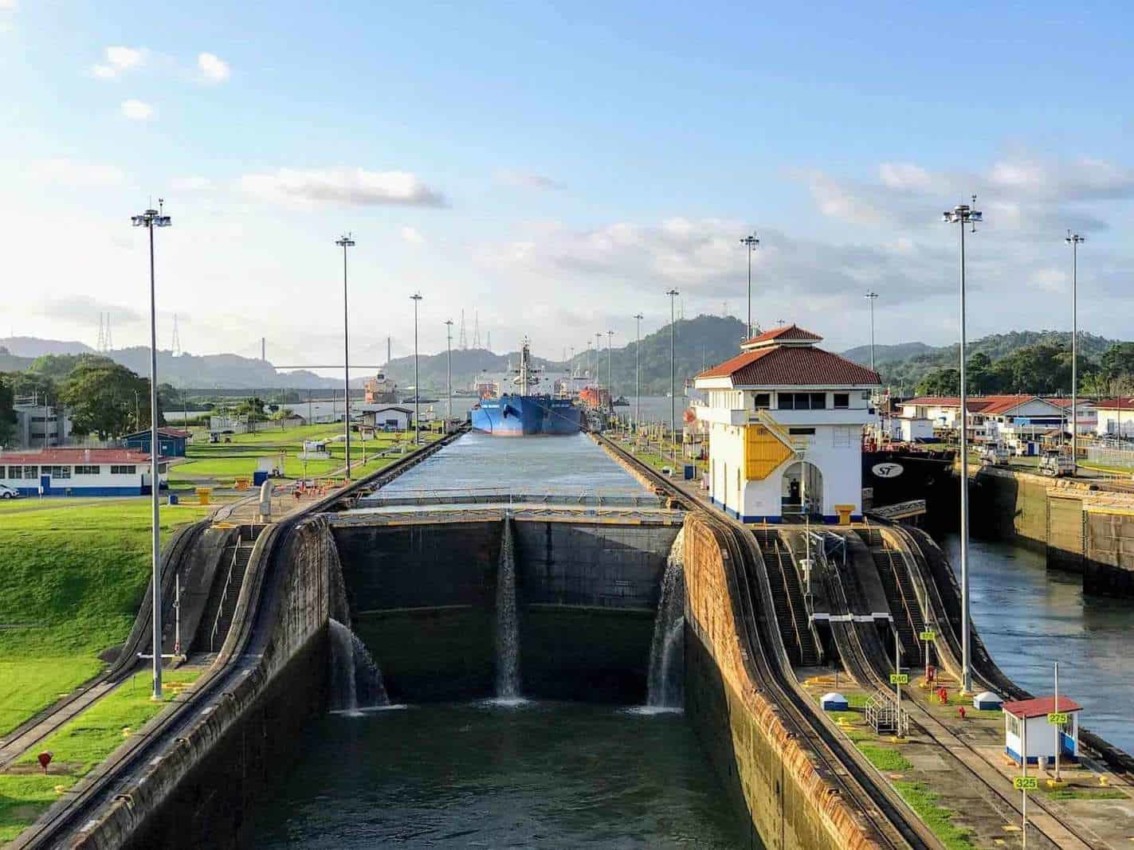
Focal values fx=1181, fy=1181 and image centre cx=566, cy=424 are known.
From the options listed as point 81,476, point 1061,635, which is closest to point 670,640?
point 1061,635

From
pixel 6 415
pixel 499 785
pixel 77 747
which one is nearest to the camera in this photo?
pixel 77 747

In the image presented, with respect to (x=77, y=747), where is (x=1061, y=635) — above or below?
below

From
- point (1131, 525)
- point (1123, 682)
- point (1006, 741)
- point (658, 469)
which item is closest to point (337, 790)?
point (1006, 741)

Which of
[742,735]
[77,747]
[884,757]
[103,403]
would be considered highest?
[103,403]

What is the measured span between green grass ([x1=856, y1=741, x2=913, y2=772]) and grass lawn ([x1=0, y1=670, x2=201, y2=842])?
17.1 m

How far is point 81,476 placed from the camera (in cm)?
6400

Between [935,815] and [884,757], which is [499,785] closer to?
[884,757]

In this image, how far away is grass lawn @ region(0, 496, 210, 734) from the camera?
112 feet

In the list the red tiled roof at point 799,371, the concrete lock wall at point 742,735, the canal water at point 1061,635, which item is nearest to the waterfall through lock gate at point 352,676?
the concrete lock wall at point 742,735

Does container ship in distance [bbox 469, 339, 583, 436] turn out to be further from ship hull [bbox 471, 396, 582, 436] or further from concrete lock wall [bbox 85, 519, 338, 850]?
concrete lock wall [bbox 85, 519, 338, 850]

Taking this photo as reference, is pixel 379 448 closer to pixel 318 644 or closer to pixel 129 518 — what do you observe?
pixel 129 518

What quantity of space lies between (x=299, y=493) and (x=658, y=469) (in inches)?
1238

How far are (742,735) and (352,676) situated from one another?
18.0 m

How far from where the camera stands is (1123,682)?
43500 millimetres
